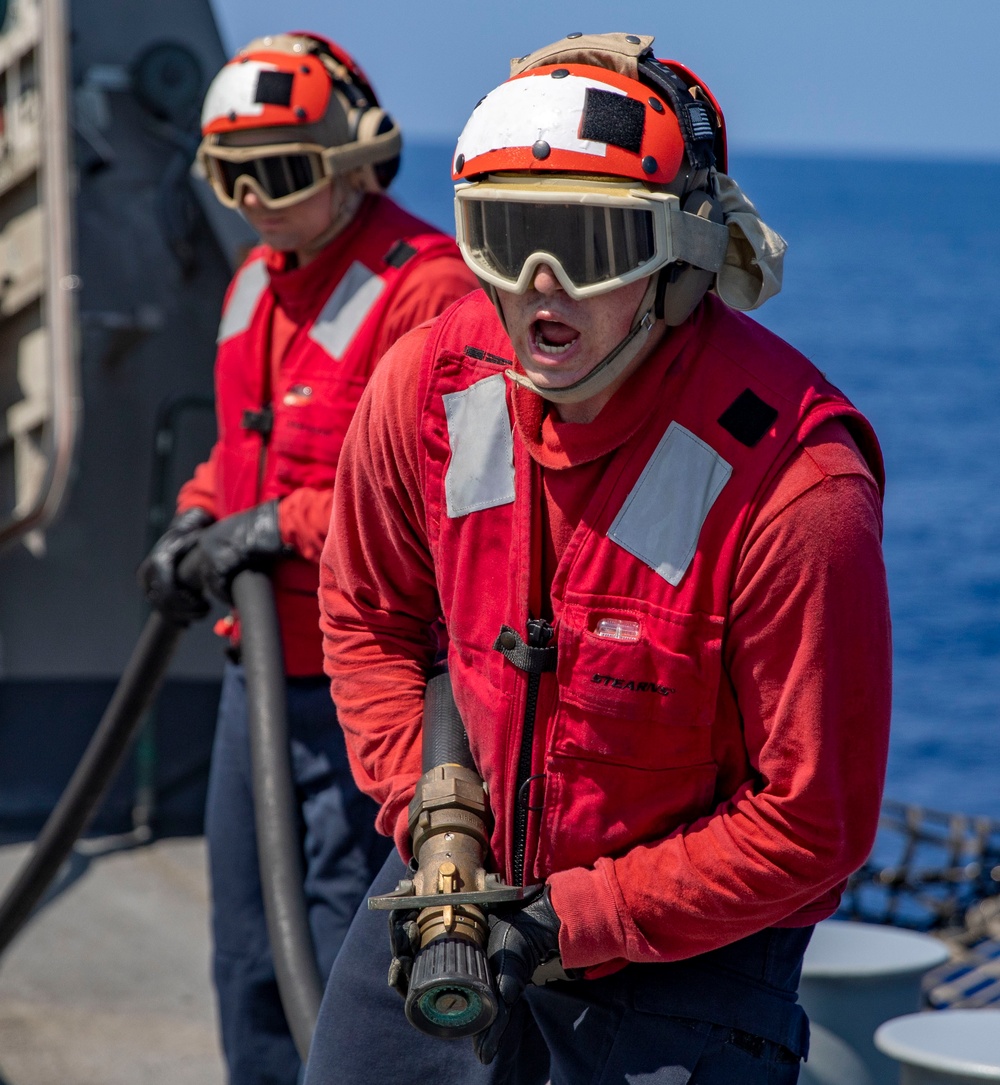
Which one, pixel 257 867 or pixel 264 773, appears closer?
pixel 264 773

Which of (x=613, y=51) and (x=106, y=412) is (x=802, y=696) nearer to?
(x=613, y=51)

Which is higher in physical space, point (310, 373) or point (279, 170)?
point (279, 170)

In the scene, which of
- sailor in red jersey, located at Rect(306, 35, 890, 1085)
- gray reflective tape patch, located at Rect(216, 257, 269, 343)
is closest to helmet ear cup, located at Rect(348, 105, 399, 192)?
gray reflective tape patch, located at Rect(216, 257, 269, 343)

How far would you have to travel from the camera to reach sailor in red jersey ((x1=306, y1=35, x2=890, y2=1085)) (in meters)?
1.72

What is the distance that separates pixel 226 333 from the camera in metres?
3.30

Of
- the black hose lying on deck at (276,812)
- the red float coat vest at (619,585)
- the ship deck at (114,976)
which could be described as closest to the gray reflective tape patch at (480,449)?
the red float coat vest at (619,585)

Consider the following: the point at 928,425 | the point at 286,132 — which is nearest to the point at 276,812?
the point at 286,132

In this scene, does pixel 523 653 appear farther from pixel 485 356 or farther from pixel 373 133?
pixel 373 133

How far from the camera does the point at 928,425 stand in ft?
186

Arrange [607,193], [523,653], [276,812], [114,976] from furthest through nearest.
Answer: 1. [114,976]
2. [276,812]
3. [523,653]
4. [607,193]

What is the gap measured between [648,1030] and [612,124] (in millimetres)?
1046

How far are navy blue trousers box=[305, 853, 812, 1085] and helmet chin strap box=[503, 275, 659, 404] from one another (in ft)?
2.25

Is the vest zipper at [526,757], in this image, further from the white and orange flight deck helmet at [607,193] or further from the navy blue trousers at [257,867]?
the navy blue trousers at [257,867]

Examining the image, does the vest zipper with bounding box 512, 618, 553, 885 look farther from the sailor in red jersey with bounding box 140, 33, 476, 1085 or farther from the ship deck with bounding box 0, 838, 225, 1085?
the ship deck with bounding box 0, 838, 225, 1085
